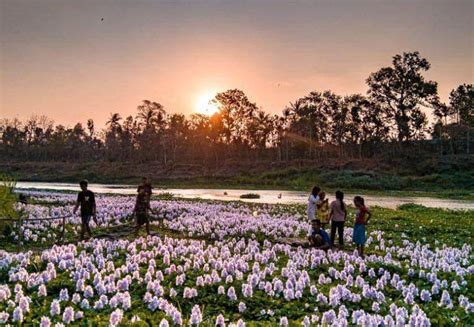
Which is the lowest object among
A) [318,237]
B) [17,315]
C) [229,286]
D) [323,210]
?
[229,286]

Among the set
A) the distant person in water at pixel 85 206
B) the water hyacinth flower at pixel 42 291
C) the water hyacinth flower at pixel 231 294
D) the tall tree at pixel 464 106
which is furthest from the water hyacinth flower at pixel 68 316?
the tall tree at pixel 464 106

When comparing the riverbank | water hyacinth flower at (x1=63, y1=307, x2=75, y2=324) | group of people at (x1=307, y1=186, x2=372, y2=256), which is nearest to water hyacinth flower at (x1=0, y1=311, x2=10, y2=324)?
water hyacinth flower at (x1=63, y1=307, x2=75, y2=324)

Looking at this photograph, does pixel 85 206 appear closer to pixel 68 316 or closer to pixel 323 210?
pixel 323 210

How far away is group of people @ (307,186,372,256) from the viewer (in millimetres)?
13070

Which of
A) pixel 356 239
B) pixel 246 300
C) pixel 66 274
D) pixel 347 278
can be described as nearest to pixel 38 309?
pixel 66 274

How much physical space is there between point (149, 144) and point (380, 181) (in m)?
50.7

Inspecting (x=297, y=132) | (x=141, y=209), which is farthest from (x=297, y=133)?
(x=141, y=209)

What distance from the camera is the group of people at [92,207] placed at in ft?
50.5

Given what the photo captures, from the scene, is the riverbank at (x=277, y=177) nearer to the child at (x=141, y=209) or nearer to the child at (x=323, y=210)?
the child at (x=323, y=210)

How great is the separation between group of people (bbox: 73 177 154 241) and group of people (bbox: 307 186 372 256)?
5.86m

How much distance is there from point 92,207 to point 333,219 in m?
7.83

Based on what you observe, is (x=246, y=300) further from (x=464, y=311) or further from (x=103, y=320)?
(x=464, y=311)

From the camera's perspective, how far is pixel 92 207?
15.6 meters

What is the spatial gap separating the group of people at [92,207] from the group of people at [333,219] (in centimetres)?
586
